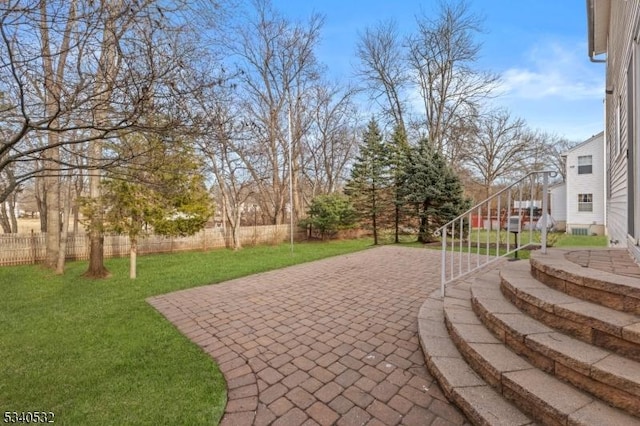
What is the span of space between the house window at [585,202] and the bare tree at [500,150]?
656 centimetres

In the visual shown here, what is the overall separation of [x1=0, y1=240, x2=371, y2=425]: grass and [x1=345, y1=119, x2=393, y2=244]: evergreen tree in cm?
867

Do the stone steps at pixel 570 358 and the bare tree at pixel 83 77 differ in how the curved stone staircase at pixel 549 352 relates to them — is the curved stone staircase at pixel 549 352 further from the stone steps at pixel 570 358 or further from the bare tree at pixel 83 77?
the bare tree at pixel 83 77

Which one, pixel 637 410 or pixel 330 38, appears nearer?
pixel 637 410

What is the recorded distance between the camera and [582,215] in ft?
53.4

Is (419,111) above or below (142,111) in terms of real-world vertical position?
above

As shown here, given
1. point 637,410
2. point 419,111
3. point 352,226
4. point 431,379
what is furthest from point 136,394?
point 419,111

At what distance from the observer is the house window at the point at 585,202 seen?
16.0 m

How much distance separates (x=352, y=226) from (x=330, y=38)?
Answer: 9846mm

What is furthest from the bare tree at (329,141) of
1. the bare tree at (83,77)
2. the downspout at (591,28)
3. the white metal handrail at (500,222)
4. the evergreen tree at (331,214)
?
the bare tree at (83,77)

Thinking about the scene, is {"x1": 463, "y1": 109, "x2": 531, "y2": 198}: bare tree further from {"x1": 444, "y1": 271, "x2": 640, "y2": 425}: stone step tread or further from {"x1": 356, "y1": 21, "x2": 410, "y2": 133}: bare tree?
{"x1": 444, "y1": 271, "x2": 640, "y2": 425}: stone step tread

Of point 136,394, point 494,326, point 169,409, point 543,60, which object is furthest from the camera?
point 543,60

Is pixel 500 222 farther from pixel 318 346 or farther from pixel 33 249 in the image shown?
pixel 33 249

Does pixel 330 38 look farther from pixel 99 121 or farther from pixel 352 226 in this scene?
pixel 99 121

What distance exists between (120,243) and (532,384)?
1129cm
